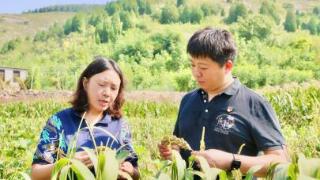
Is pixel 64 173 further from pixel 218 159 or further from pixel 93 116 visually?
pixel 93 116

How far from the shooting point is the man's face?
2395mm

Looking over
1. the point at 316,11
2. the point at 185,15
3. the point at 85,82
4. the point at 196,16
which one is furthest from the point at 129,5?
the point at 85,82

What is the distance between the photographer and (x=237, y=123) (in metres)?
2.44

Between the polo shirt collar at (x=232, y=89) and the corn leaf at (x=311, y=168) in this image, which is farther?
the polo shirt collar at (x=232, y=89)

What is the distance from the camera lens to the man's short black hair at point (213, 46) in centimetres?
239

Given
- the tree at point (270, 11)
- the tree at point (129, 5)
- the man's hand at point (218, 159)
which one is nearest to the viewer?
the man's hand at point (218, 159)

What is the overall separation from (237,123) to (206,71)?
0.78 feet

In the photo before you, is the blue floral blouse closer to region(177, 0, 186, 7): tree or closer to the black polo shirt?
the black polo shirt

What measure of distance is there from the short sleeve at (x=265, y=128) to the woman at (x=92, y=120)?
51 centimetres

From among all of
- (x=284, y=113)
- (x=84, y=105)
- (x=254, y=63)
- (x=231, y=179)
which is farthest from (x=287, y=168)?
(x=254, y=63)

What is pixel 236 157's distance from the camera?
2.21 m

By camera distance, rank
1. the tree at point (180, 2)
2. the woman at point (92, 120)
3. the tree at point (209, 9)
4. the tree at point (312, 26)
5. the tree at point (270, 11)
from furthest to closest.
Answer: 1. the tree at point (180, 2)
2. the tree at point (209, 9)
3. the tree at point (270, 11)
4. the tree at point (312, 26)
5. the woman at point (92, 120)

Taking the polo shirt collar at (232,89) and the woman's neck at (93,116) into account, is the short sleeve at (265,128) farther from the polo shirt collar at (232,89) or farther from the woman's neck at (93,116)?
the woman's neck at (93,116)

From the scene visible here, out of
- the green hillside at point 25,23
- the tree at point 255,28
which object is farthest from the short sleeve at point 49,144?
the green hillside at point 25,23
